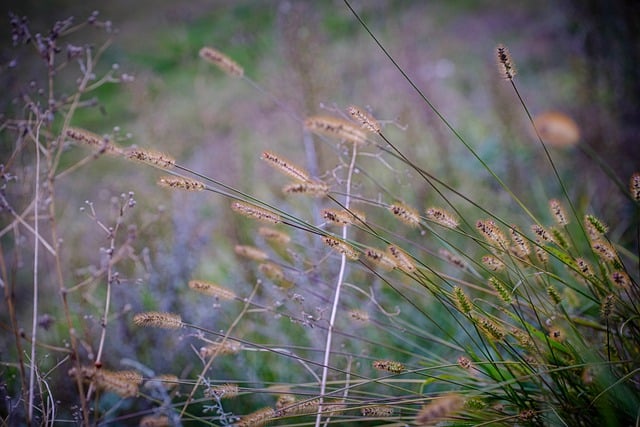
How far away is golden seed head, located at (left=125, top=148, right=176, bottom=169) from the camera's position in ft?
3.62

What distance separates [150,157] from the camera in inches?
43.4

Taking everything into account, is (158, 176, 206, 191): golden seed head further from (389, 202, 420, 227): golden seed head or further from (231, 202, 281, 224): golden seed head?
(389, 202, 420, 227): golden seed head

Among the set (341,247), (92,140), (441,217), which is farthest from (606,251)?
(92,140)

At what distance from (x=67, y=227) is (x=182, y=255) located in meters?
1.62

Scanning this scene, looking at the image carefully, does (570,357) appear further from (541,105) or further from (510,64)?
(541,105)

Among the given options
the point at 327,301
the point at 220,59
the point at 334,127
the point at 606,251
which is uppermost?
the point at 220,59

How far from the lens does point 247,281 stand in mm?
2900

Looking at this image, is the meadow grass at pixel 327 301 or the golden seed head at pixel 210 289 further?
the golden seed head at pixel 210 289

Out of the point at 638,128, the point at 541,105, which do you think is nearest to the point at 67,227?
the point at 638,128

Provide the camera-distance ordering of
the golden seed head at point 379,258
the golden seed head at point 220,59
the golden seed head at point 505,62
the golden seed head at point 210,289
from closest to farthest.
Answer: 1. the golden seed head at point 379,258
2. the golden seed head at point 505,62
3. the golden seed head at point 210,289
4. the golden seed head at point 220,59

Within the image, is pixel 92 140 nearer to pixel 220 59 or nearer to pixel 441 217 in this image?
pixel 220 59

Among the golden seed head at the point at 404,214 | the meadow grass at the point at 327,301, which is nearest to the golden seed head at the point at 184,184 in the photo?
the meadow grass at the point at 327,301

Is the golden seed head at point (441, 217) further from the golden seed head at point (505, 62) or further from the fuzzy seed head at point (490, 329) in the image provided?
the golden seed head at point (505, 62)

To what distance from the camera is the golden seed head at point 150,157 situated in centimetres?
110
